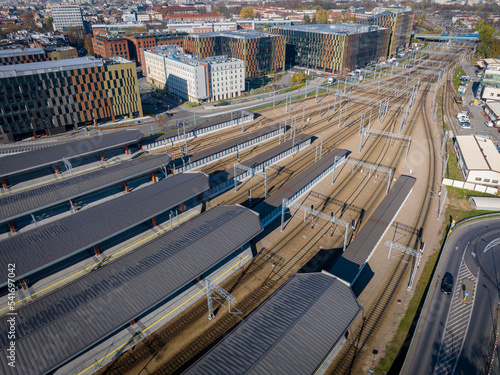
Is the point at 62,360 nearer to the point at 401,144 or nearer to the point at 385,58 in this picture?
the point at 401,144

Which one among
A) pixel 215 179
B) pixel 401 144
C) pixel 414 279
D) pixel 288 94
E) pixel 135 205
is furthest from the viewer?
pixel 288 94

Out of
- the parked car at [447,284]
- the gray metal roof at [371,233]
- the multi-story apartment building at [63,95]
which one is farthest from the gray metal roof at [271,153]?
the multi-story apartment building at [63,95]

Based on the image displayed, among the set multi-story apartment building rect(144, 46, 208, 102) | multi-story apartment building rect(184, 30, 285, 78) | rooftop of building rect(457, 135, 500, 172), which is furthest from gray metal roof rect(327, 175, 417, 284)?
multi-story apartment building rect(184, 30, 285, 78)

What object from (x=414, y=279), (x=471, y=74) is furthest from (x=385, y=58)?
(x=414, y=279)

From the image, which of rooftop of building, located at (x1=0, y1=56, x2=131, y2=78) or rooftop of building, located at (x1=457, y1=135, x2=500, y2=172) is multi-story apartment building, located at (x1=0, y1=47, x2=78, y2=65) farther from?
rooftop of building, located at (x1=457, y1=135, x2=500, y2=172)

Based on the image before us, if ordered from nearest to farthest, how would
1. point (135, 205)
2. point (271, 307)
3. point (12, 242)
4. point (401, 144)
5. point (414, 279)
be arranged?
point (271, 307), point (12, 242), point (414, 279), point (135, 205), point (401, 144)

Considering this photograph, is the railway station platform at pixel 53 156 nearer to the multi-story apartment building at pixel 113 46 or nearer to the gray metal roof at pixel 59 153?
the gray metal roof at pixel 59 153

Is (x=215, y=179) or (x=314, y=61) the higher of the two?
(x=314, y=61)

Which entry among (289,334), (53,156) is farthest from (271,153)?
(289,334)
